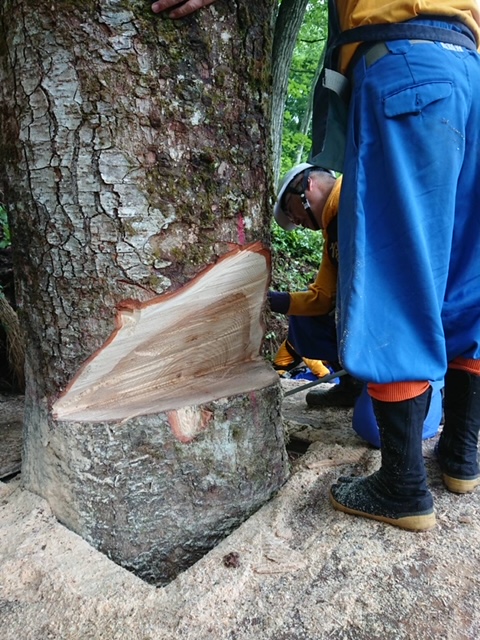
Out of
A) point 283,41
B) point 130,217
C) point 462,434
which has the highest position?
point 283,41

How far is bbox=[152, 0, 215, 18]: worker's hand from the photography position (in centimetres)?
118

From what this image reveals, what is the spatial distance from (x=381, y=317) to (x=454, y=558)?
63 centimetres

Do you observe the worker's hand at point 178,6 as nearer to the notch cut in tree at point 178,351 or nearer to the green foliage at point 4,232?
the notch cut in tree at point 178,351

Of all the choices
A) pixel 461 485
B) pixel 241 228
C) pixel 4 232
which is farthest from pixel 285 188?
pixel 4 232

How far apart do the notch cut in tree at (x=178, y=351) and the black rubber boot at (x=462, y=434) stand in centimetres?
61

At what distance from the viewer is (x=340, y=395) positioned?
2414mm

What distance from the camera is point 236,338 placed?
1.51 meters

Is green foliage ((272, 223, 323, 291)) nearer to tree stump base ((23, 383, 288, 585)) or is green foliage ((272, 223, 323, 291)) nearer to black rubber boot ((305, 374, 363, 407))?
black rubber boot ((305, 374, 363, 407))

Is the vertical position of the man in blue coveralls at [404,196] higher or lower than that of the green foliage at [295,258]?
higher

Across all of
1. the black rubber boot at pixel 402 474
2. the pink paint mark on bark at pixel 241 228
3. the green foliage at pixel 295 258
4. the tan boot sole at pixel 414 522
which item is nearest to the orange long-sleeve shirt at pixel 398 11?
the pink paint mark on bark at pixel 241 228

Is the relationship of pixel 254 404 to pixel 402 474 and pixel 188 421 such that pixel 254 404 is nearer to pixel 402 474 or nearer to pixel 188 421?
pixel 188 421

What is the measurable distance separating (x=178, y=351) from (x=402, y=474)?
70cm

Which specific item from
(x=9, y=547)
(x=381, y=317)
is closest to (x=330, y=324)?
(x=381, y=317)

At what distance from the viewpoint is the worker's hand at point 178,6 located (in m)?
1.18
